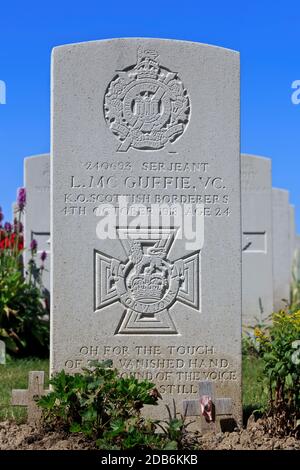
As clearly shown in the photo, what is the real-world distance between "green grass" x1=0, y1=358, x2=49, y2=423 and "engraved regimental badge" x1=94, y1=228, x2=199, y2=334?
1.06 meters

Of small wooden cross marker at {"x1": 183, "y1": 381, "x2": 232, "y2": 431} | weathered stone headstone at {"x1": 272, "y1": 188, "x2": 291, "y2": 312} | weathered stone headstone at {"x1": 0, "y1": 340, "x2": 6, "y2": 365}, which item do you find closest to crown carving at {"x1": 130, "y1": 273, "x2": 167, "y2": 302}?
small wooden cross marker at {"x1": 183, "y1": 381, "x2": 232, "y2": 431}

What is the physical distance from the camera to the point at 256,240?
37.7ft

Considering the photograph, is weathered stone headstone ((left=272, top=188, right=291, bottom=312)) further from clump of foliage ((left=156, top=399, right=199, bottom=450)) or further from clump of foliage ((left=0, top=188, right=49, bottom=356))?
clump of foliage ((left=156, top=399, right=199, bottom=450))

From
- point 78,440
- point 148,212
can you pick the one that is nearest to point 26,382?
point 148,212

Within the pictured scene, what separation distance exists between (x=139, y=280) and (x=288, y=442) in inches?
66.0

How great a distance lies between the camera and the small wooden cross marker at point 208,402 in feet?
18.1

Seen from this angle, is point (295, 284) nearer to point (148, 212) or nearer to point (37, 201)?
point (37, 201)

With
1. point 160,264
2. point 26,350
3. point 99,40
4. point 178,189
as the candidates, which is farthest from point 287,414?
point 26,350

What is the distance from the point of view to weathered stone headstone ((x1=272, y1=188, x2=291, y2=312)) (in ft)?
44.2

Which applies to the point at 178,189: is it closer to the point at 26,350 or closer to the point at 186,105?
the point at 186,105

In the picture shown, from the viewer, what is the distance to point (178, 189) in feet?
19.9

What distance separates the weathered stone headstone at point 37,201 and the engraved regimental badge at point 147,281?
4.97m

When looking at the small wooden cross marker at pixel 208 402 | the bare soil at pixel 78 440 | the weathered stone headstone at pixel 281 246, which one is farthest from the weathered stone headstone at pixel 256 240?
the bare soil at pixel 78 440

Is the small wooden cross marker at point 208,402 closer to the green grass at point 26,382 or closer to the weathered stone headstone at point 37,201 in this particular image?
the green grass at point 26,382
